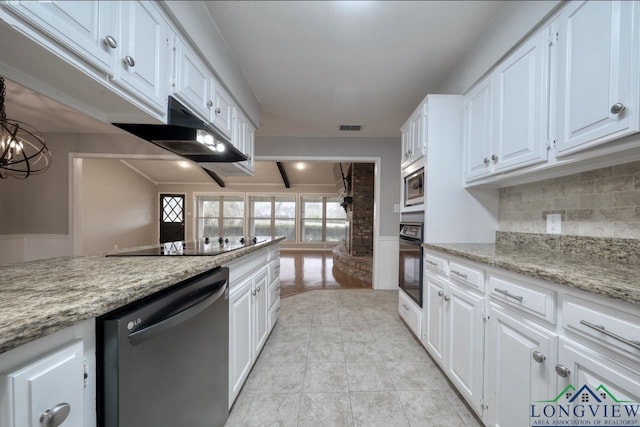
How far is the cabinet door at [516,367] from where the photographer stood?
0.97m

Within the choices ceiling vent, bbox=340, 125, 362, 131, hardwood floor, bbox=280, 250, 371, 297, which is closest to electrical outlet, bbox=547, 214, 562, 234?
ceiling vent, bbox=340, 125, 362, 131

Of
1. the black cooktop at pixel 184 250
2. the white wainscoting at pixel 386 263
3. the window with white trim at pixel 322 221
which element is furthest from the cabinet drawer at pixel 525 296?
the window with white trim at pixel 322 221

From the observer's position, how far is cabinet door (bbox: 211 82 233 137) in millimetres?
1957

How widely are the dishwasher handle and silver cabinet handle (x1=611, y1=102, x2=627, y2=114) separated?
1752mm

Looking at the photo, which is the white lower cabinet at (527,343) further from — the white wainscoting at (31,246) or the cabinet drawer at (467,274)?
the white wainscoting at (31,246)

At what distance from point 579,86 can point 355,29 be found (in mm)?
1342

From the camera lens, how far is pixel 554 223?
5.32 ft

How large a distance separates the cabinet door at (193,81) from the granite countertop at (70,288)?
0.99m

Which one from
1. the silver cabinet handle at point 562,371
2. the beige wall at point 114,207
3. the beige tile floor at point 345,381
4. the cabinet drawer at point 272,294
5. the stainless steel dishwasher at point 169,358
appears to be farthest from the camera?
the beige wall at point 114,207

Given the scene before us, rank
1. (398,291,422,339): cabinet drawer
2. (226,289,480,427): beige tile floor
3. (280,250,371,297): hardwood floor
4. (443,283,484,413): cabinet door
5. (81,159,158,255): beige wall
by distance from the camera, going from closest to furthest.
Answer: (443,283,484,413): cabinet door, (226,289,480,427): beige tile floor, (398,291,422,339): cabinet drawer, (280,250,371,297): hardwood floor, (81,159,158,255): beige wall

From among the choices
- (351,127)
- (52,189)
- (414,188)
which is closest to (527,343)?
(414,188)

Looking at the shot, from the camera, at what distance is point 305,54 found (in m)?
2.12

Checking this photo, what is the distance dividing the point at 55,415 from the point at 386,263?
12.7 feet

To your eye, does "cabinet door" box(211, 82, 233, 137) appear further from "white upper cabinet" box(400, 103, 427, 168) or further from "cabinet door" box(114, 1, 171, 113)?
"white upper cabinet" box(400, 103, 427, 168)
